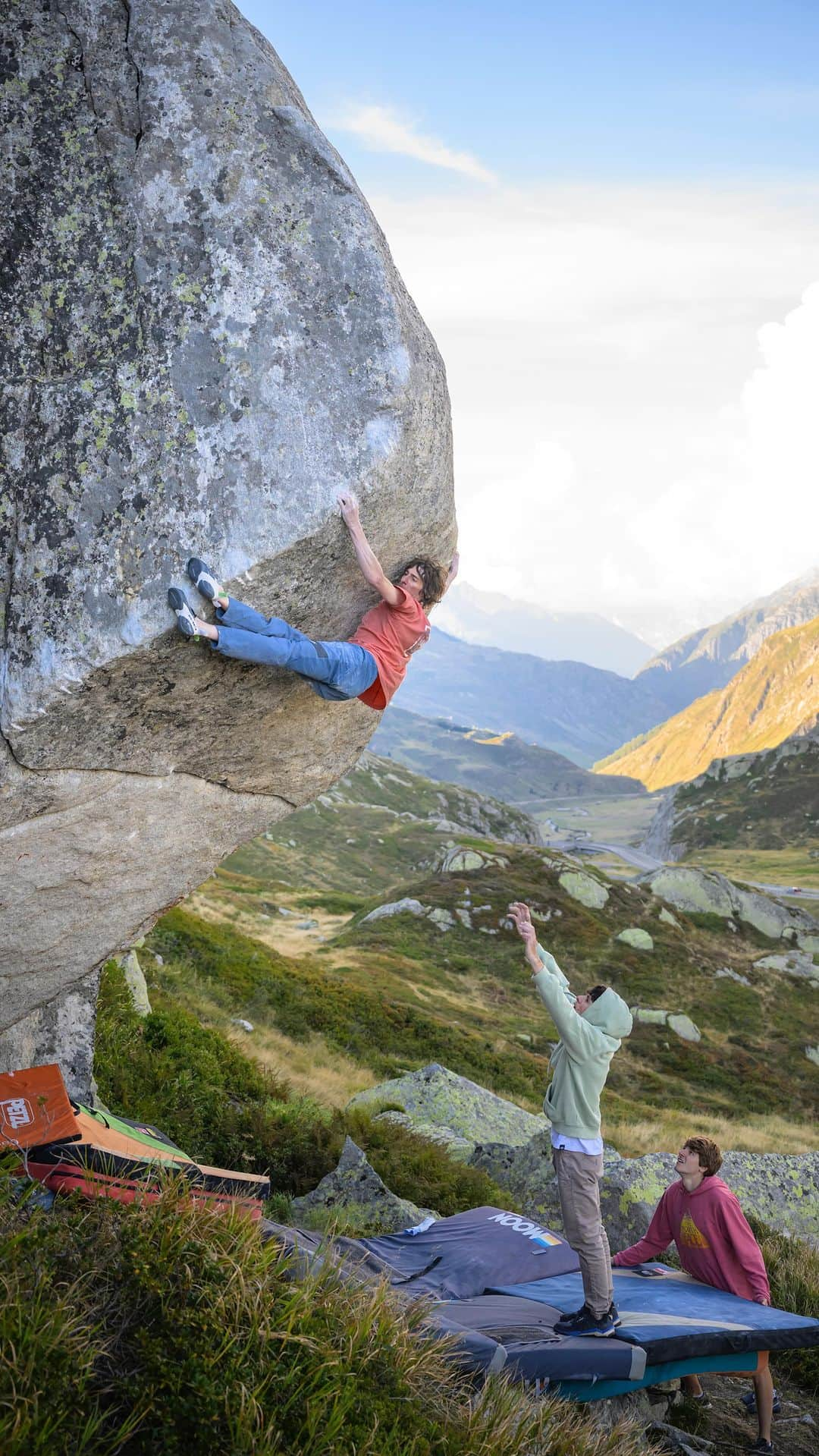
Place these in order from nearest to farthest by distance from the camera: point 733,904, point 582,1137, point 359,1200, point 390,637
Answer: point 582,1137, point 390,637, point 359,1200, point 733,904

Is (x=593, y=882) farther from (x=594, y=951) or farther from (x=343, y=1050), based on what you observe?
(x=343, y=1050)

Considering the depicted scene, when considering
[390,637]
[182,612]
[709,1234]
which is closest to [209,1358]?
[182,612]

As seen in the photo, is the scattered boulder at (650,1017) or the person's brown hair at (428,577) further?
the scattered boulder at (650,1017)

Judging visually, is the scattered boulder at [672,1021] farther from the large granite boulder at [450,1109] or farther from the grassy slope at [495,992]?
the large granite boulder at [450,1109]

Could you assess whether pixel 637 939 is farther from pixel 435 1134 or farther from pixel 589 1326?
pixel 589 1326

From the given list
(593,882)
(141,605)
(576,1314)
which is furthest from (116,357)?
(593,882)

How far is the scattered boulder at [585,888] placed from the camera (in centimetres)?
5328

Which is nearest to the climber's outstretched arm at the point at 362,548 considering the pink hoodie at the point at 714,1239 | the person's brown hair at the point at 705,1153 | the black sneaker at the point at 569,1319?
the person's brown hair at the point at 705,1153

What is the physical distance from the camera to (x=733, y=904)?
203 ft

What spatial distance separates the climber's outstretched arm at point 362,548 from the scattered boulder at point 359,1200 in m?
7.28

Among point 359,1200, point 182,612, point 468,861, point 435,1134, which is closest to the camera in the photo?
point 182,612

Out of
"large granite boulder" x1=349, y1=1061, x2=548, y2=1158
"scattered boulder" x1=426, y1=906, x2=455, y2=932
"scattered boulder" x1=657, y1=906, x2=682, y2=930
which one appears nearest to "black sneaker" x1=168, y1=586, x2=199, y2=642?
"large granite boulder" x1=349, y1=1061, x2=548, y2=1158

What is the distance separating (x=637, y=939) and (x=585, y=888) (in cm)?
528

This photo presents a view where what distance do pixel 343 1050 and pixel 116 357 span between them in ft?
66.5
